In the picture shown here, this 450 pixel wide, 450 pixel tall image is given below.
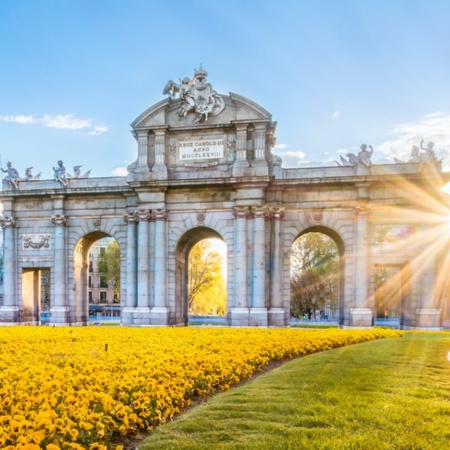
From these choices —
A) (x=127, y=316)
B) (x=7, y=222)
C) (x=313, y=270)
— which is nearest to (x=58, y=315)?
(x=127, y=316)

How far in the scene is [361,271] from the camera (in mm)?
29594

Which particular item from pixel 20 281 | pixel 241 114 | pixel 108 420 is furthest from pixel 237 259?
pixel 108 420

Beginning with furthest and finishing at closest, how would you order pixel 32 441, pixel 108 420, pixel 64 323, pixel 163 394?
pixel 64 323 < pixel 163 394 < pixel 108 420 < pixel 32 441

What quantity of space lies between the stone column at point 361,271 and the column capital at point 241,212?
6791 millimetres

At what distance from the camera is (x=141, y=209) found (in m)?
31.3

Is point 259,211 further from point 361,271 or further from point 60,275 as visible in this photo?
point 60,275

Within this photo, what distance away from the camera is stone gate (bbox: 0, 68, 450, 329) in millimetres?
29625

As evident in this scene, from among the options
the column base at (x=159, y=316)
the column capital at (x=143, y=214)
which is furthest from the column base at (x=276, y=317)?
the column capital at (x=143, y=214)

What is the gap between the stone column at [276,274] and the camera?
3002cm

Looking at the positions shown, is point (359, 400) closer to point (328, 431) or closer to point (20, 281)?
point (328, 431)

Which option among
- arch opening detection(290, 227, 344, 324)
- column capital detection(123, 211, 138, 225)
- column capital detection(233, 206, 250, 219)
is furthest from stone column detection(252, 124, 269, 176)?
arch opening detection(290, 227, 344, 324)

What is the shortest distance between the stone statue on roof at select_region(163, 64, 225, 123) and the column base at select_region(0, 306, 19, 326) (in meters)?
Answer: 17.3

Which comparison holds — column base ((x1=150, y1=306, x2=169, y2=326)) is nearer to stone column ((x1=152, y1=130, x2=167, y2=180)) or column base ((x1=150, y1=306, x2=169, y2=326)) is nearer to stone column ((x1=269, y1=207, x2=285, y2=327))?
stone column ((x1=269, y1=207, x2=285, y2=327))

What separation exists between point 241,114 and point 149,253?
1064 centimetres
